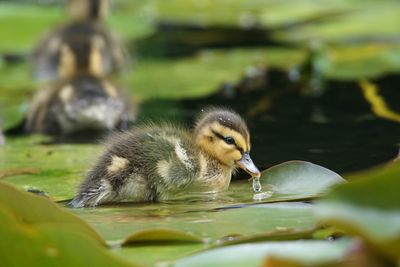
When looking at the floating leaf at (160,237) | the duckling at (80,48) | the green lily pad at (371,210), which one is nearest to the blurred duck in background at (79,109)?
the duckling at (80,48)

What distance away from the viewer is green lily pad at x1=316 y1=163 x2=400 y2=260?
72.2 inches

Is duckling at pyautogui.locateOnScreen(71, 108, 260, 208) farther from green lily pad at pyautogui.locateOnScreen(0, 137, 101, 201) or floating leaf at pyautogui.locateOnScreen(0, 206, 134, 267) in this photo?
floating leaf at pyautogui.locateOnScreen(0, 206, 134, 267)

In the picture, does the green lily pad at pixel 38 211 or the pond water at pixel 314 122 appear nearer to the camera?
the green lily pad at pixel 38 211

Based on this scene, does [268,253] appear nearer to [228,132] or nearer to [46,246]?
[46,246]

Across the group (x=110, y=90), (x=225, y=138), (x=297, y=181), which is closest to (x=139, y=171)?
(x=225, y=138)

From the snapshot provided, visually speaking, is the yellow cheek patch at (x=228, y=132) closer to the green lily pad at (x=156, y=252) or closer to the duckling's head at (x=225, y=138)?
the duckling's head at (x=225, y=138)

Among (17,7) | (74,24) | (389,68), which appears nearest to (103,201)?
(389,68)

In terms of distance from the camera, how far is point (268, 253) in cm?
204

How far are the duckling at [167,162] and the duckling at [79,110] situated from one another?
1.59m

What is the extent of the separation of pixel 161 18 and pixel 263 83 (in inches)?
92.7

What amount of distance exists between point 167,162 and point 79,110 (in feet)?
6.02

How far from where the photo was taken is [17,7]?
7.55 metres

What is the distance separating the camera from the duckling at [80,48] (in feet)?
19.9

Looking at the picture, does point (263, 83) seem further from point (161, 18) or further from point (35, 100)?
point (161, 18)
